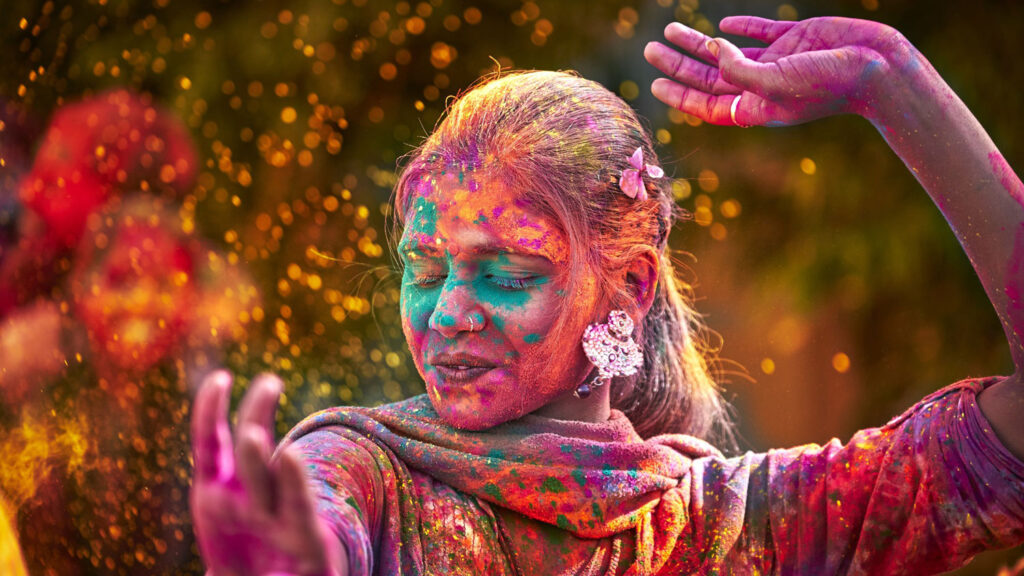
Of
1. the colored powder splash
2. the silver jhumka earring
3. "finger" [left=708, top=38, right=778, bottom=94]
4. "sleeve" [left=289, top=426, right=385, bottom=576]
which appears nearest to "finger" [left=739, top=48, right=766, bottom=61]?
"finger" [left=708, top=38, right=778, bottom=94]

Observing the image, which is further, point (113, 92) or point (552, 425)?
point (113, 92)

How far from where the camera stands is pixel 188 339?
242cm

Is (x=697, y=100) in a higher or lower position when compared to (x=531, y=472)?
higher

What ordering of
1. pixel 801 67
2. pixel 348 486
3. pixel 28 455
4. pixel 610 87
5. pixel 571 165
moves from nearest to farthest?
pixel 348 486 → pixel 801 67 → pixel 571 165 → pixel 28 455 → pixel 610 87

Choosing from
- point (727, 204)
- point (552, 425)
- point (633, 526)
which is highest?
point (727, 204)

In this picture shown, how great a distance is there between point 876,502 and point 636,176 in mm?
573

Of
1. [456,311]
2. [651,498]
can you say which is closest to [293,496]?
[456,311]

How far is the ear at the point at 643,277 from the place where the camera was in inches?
63.6

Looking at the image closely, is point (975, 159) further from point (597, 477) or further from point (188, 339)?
point (188, 339)

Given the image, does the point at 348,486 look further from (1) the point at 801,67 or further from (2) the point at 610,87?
(2) the point at 610,87

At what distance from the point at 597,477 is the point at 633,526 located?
9cm

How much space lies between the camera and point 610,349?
5.08 feet

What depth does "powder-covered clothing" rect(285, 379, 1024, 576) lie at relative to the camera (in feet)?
4.60

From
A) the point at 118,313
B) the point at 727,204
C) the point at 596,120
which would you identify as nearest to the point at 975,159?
the point at 596,120
